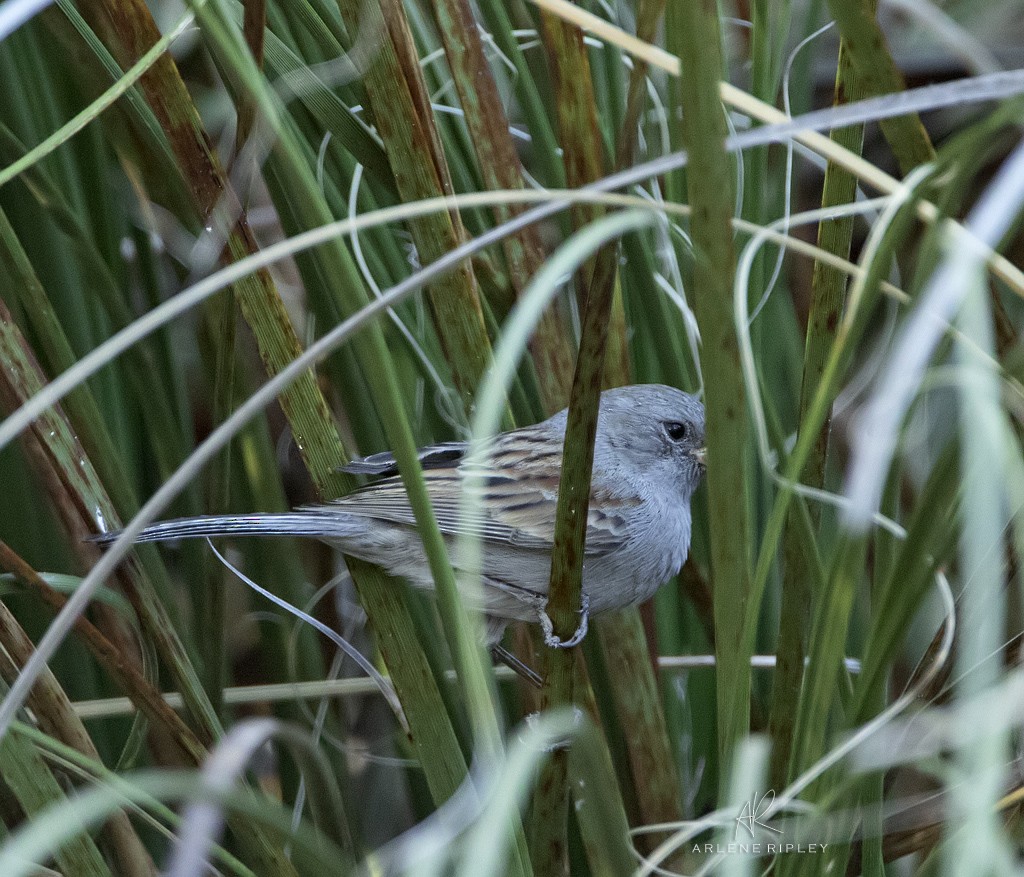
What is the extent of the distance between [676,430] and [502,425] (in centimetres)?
49

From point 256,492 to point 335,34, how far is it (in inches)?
26.8

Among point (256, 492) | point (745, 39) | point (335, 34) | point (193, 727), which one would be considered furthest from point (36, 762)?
point (745, 39)

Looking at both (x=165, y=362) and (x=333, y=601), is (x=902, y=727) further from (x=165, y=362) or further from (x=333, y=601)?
(x=333, y=601)

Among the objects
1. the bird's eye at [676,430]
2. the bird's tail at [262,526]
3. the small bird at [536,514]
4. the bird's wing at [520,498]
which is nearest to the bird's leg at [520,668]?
the small bird at [536,514]

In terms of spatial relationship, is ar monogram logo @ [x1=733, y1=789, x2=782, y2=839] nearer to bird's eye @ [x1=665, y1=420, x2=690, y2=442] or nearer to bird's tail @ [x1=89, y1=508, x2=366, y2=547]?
bird's tail @ [x1=89, y1=508, x2=366, y2=547]

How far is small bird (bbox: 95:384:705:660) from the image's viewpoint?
4.78 ft

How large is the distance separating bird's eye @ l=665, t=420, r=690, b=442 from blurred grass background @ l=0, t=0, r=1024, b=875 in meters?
0.10

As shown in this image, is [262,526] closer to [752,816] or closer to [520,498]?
[520,498]

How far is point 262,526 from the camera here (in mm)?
1415

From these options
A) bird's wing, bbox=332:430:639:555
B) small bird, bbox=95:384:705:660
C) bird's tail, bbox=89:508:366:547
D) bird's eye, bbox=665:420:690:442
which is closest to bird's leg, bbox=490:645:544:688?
small bird, bbox=95:384:705:660

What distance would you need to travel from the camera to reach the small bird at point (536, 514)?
146cm

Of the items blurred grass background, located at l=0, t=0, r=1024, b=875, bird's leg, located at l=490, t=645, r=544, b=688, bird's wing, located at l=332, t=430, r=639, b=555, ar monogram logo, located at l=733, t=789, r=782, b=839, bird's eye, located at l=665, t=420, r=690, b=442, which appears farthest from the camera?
bird's eye, located at l=665, t=420, r=690, b=442

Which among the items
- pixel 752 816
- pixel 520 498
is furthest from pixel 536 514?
pixel 752 816

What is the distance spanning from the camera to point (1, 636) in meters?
1.11
